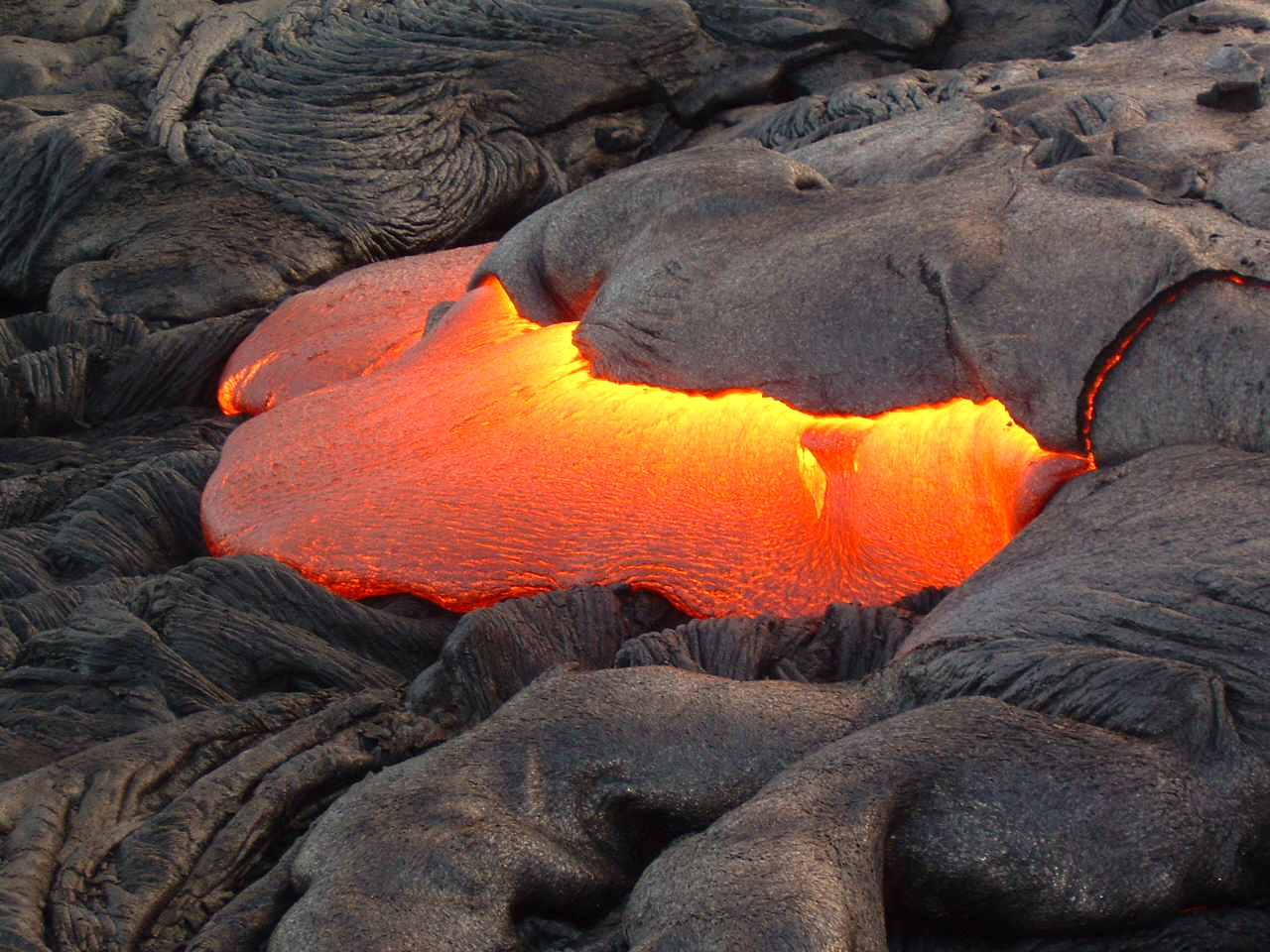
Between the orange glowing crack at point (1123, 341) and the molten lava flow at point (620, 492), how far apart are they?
10 centimetres

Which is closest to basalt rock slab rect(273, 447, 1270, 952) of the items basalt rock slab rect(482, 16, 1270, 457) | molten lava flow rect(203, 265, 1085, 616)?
basalt rock slab rect(482, 16, 1270, 457)

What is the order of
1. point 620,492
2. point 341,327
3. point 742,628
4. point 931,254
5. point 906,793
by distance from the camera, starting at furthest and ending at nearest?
point 341,327
point 620,492
point 931,254
point 742,628
point 906,793

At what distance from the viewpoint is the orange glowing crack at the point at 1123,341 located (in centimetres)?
303

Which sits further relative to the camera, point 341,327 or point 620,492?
point 341,327

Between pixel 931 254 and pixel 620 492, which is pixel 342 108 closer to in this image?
pixel 620 492

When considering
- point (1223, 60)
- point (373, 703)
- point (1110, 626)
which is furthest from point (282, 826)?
point (1223, 60)

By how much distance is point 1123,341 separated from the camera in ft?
10.1

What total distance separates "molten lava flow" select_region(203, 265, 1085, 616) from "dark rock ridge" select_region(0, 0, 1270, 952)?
12 centimetres

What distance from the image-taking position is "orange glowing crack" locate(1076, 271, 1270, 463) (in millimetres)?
3033

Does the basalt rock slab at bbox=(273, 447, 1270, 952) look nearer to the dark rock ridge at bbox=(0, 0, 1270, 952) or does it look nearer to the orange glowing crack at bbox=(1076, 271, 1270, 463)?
the dark rock ridge at bbox=(0, 0, 1270, 952)

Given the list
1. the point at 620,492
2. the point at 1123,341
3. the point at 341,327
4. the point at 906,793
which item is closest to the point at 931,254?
the point at 1123,341

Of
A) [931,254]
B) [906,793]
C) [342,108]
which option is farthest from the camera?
[342,108]

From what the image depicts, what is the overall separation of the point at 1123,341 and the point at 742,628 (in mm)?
1081

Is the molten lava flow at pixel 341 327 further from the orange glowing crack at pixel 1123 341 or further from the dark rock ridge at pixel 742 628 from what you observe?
the orange glowing crack at pixel 1123 341
